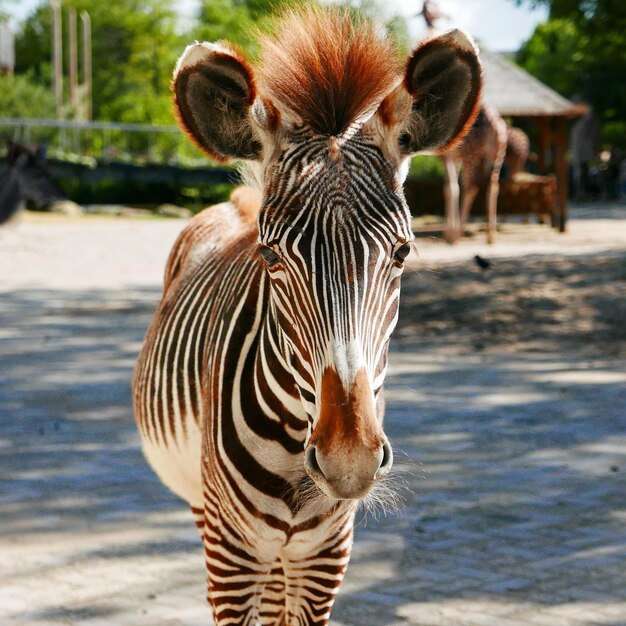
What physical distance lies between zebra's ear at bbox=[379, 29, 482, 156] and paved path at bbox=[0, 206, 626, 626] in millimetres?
1140

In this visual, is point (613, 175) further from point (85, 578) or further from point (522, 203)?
point (85, 578)

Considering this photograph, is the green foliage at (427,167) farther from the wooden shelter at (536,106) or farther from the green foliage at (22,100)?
the green foliage at (22,100)

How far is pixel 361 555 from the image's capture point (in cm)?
545

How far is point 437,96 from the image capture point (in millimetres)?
2979

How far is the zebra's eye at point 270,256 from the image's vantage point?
8.99 ft

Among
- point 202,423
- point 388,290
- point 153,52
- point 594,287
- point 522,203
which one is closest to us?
point 388,290

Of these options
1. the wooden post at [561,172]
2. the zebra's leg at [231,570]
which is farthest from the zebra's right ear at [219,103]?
the wooden post at [561,172]

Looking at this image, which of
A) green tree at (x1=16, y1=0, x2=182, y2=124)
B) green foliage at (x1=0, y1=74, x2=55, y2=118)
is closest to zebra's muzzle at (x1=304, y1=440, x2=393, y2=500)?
green foliage at (x1=0, y1=74, x2=55, y2=118)

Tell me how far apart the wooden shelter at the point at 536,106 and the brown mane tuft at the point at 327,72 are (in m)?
22.4

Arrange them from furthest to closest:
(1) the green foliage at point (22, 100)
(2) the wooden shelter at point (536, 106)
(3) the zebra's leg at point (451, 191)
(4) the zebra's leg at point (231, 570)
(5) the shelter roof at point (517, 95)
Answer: (1) the green foliage at point (22, 100) → (5) the shelter roof at point (517, 95) → (2) the wooden shelter at point (536, 106) → (3) the zebra's leg at point (451, 191) → (4) the zebra's leg at point (231, 570)

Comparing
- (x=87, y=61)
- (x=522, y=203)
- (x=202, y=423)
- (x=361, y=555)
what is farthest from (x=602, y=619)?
(x=87, y=61)

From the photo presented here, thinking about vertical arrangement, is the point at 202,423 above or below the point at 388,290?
below

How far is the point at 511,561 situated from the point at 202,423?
96.0 inches

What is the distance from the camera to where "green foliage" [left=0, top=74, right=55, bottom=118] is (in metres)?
49.6
